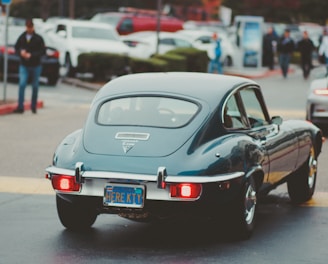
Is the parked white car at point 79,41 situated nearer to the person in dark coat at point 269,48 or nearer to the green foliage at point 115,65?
the green foliage at point 115,65

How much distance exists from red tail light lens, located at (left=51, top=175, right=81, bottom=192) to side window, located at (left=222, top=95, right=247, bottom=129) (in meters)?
1.42

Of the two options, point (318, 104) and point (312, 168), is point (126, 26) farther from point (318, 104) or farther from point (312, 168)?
point (312, 168)

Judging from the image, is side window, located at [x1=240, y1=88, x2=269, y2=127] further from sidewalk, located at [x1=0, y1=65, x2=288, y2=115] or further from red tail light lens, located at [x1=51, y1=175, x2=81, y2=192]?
sidewalk, located at [x1=0, y1=65, x2=288, y2=115]

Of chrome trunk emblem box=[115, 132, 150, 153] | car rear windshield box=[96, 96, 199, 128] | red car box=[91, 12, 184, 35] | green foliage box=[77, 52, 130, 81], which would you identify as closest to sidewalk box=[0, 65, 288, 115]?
green foliage box=[77, 52, 130, 81]

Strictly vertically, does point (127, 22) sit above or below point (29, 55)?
below

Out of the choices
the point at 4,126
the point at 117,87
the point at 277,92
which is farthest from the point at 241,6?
the point at 117,87

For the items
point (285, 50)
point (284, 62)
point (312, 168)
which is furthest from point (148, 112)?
point (284, 62)

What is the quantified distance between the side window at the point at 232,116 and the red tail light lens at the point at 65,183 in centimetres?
142

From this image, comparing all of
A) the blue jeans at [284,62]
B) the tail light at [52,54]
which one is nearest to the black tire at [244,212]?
the tail light at [52,54]

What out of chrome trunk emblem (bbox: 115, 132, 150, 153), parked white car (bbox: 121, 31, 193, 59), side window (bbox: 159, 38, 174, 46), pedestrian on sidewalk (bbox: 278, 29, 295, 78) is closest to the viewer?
chrome trunk emblem (bbox: 115, 132, 150, 153)

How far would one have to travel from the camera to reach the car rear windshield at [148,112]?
885cm

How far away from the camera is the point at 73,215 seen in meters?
8.98

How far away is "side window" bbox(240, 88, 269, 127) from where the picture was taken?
31.8 feet

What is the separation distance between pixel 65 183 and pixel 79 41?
78.5 ft
